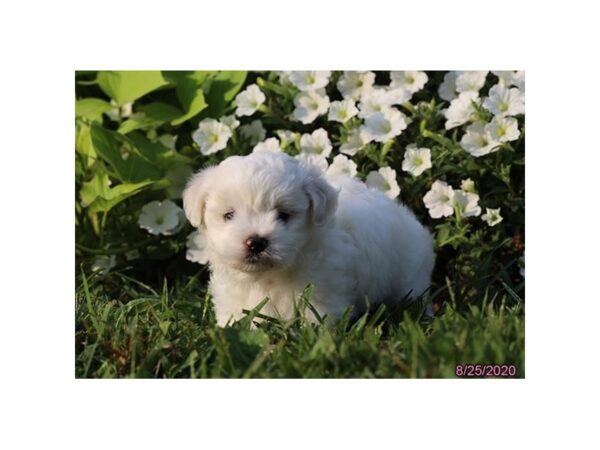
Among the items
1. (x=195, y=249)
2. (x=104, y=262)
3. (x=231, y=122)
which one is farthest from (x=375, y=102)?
(x=104, y=262)

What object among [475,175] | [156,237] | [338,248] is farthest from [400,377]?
[156,237]

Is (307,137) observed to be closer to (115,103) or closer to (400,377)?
(115,103)

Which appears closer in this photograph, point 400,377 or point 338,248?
point 400,377

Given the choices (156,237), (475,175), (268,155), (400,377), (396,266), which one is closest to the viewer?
(400,377)

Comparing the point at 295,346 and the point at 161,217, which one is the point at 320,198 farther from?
the point at 161,217

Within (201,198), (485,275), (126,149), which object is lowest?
(485,275)

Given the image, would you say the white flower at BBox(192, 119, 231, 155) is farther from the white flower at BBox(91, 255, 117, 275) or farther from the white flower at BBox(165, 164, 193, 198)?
the white flower at BBox(91, 255, 117, 275)

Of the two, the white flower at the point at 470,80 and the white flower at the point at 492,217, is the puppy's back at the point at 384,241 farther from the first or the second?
the white flower at the point at 470,80
